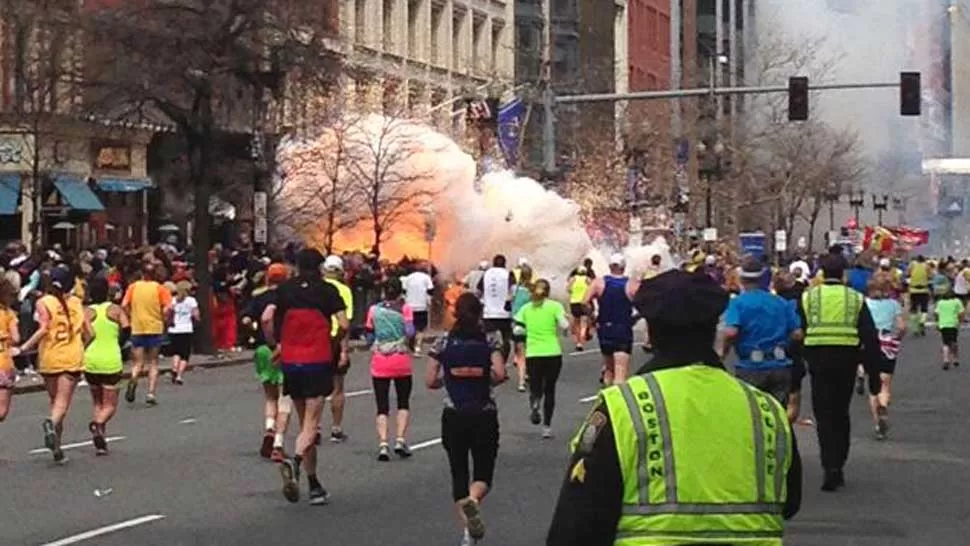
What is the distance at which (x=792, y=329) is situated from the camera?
15719mm

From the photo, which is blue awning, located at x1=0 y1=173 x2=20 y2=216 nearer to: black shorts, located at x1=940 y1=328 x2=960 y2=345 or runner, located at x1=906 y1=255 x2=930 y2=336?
runner, located at x1=906 y1=255 x2=930 y2=336

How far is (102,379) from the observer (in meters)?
18.5

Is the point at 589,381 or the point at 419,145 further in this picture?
the point at 419,145

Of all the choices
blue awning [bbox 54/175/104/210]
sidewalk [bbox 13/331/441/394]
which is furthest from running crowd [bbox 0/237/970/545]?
blue awning [bbox 54/175/104/210]

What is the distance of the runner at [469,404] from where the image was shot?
41.3ft

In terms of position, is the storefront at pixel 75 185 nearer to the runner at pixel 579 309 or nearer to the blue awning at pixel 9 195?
the blue awning at pixel 9 195

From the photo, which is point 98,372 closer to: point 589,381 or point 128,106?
point 589,381

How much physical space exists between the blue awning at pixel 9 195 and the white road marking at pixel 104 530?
1251 inches

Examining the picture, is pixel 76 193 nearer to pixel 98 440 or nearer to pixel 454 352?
pixel 98 440

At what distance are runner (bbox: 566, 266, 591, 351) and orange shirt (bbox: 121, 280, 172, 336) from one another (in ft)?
39.6

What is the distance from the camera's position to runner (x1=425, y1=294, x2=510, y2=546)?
12.6 metres

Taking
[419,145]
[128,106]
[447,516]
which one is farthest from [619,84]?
[447,516]

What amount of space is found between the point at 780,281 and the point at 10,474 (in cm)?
786

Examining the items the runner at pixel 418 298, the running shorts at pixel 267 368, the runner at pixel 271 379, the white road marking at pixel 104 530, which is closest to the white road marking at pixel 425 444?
the runner at pixel 271 379
